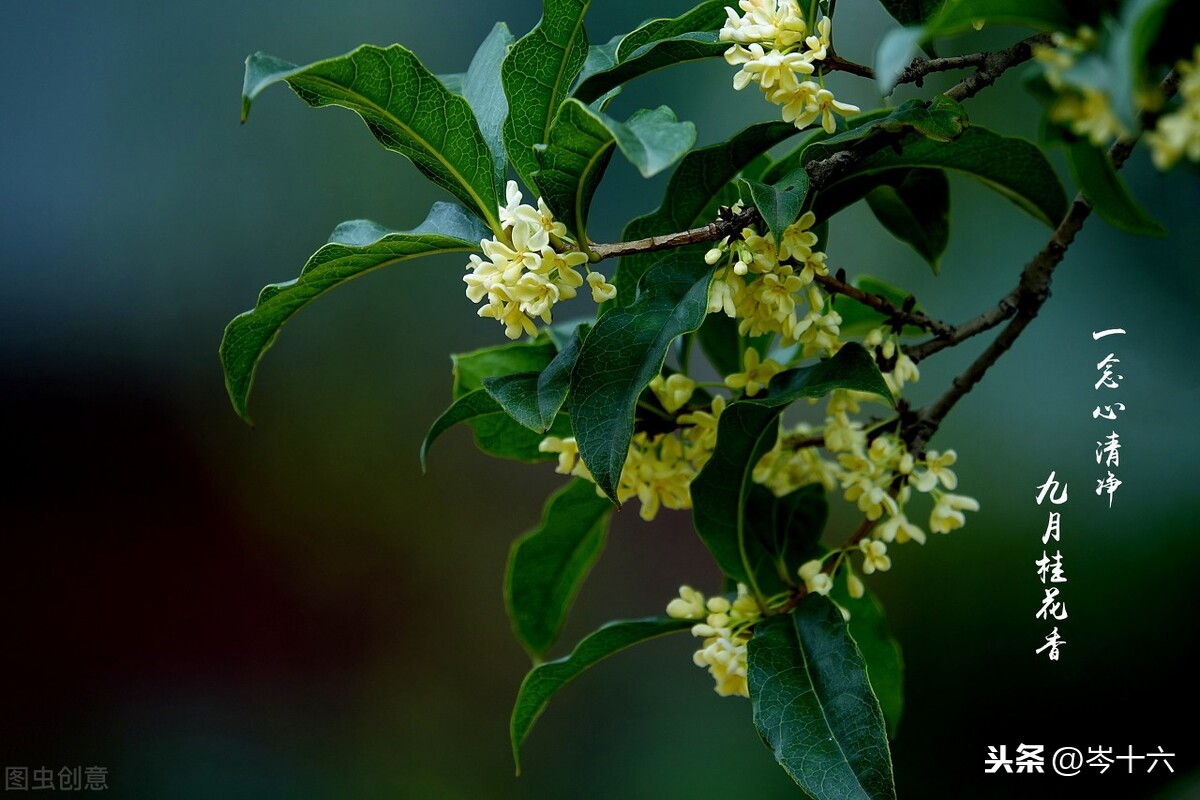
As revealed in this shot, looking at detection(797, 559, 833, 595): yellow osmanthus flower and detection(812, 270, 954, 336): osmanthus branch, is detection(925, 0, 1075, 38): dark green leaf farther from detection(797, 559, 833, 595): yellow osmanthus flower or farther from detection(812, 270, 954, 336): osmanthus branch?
detection(797, 559, 833, 595): yellow osmanthus flower

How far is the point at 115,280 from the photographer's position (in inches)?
80.5

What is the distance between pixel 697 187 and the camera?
26.3 inches

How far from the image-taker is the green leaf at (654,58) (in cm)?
56

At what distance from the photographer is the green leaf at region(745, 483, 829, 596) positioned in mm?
729

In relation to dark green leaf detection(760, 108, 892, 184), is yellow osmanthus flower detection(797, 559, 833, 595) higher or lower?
lower

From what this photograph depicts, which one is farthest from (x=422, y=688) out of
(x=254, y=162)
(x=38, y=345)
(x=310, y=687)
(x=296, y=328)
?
(x=254, y=162)

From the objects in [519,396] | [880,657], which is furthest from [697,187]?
[880,657]

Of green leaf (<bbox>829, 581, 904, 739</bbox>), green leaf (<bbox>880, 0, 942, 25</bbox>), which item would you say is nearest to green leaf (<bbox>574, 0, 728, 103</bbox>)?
green leaf (<bbox>880, 0, 942, 25</bbox>)

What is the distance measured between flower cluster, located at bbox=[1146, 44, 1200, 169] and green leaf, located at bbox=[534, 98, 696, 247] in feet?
0.60

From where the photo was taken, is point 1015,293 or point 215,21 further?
point 215,21

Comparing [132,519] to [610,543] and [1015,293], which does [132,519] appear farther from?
[1015,293]

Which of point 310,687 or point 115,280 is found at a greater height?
point 115,280

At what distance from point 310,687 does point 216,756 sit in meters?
0.22

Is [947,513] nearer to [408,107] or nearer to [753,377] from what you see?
[753,377]
